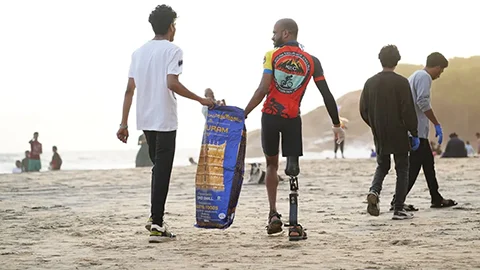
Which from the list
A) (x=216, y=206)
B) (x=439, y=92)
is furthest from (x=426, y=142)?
(x=439, y=92)

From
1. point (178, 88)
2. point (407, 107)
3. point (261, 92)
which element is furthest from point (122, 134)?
point (407, 107)

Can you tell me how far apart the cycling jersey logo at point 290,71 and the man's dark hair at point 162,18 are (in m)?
0.93

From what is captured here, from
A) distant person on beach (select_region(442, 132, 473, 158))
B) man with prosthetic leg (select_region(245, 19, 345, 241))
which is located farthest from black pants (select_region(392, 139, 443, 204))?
distant person on beach (select_region(442, 132, 473, 158))

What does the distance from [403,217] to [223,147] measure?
2.27 m

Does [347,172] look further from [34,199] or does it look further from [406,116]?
[406,116]

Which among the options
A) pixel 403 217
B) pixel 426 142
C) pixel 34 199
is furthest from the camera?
pixel 34 199

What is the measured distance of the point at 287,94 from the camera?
6.43 m

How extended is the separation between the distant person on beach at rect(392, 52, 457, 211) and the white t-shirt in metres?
3.19

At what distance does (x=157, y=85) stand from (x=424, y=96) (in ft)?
11.0

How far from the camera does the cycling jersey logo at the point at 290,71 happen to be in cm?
638

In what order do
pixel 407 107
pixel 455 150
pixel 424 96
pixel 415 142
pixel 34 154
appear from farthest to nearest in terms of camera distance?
pixel 455 150 < pixel 34 154 < pixel 424 96 < pixel 415 142 < pixel 407 107

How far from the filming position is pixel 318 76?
21.3ft

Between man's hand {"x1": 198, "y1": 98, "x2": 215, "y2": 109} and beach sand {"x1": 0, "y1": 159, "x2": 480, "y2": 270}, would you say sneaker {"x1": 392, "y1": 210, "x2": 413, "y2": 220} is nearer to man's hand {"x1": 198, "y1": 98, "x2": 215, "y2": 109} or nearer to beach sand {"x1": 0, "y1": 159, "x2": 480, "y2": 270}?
beach sand {"x1": 0, "y1": 159, "x2": 480, "y2": 270}

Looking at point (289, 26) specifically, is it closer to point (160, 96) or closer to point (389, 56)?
point (160, 96)
